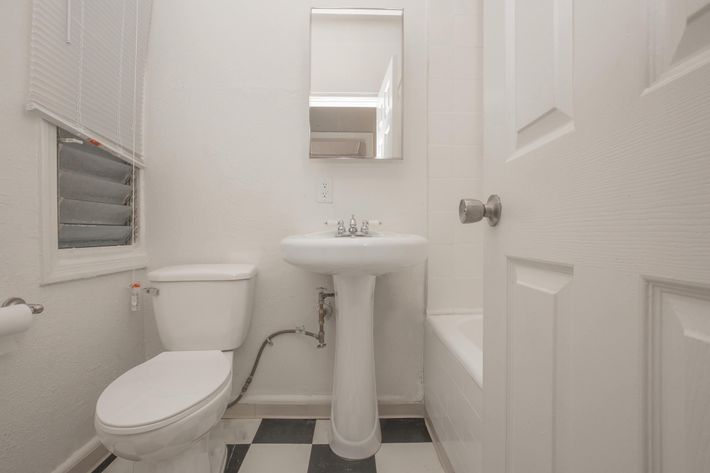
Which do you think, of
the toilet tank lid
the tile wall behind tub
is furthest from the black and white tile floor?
the toilet tank lid

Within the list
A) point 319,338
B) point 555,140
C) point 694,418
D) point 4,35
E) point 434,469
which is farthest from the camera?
point 319,338

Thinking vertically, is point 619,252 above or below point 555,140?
below

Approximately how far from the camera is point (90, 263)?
0.99 m

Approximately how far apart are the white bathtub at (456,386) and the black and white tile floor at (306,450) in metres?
0.10

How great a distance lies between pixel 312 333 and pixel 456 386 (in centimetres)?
61

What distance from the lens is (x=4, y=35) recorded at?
0.76m

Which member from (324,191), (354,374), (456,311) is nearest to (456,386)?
(354,374)

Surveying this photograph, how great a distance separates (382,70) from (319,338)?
3.85 feet

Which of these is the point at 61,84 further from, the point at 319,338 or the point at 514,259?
the point at 514,259

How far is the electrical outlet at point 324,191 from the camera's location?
4.27 ft

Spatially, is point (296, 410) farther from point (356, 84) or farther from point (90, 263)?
point (356, 84)

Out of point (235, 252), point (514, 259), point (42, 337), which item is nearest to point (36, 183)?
point (42, 337)

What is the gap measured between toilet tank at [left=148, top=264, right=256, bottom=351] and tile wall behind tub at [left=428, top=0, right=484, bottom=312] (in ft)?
2.74

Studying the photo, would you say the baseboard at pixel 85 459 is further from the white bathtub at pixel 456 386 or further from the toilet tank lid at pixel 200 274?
the white bathtub at pixel 456 386
